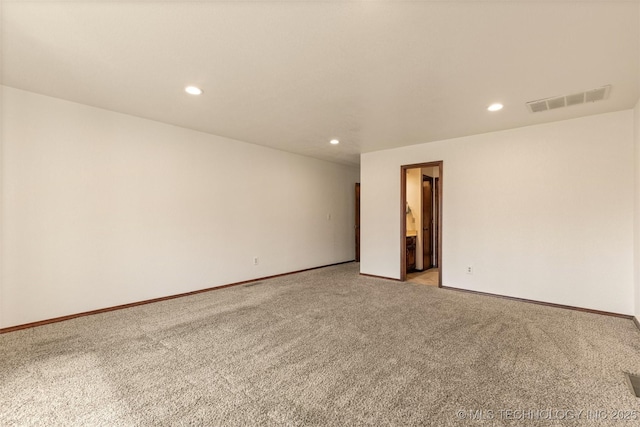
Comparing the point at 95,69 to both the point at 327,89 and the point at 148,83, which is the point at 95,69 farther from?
the point at 327,89

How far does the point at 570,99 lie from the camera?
2.98 metres

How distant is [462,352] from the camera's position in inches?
94.0

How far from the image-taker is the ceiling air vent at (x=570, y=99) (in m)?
2.82

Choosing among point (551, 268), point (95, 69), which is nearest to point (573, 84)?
point (551, 268)

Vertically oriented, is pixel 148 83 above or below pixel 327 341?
above

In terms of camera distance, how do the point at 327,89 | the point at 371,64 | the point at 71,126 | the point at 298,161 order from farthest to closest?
the point at 298,161 < the point at 71,126 < the point at 327,89 < the point at 371,64

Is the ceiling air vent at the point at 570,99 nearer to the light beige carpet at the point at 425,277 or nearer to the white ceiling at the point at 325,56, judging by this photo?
the white ceiling at the point at 325,56

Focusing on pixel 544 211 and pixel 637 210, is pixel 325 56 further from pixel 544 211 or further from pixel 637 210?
pixel 637 210

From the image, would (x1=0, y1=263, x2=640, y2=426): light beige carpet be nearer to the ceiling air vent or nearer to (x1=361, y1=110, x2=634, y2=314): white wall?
(x1=361, y1=110, x2=634, y2=314): white wall

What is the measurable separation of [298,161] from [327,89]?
311 centimetres

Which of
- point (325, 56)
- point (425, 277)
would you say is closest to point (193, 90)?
point (325, 56)

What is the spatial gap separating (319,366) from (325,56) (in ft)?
8.08

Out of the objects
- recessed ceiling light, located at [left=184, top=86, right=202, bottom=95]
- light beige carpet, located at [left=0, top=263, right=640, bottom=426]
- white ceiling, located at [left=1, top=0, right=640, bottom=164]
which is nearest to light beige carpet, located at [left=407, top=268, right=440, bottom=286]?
light beige carpet, located at [left=0, top=263, right=640, bottom=426]

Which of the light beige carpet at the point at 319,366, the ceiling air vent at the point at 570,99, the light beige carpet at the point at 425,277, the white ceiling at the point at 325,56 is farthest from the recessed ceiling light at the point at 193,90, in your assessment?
the light beige carpet at the point at 425,277
